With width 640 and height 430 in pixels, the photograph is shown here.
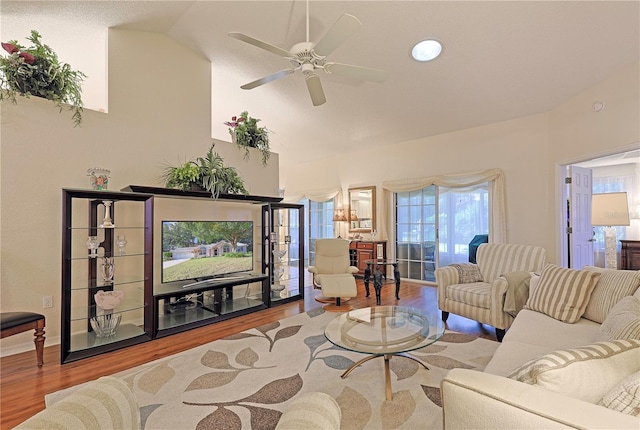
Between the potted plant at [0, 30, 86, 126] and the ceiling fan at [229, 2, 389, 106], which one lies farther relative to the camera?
the potted plant at [0, 30, 86, 126]

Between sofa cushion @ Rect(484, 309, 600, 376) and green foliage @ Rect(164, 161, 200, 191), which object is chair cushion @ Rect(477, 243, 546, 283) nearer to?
sofa cushion @ Rect(484, 309, 600, 376)

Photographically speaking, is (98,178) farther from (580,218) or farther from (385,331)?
(580,218)

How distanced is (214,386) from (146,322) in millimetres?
1454

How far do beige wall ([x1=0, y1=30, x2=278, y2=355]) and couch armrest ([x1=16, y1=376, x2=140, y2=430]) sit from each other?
8.73 ft

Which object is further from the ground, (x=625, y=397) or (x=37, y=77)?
(x=37, y=77)

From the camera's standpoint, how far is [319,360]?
2.66 metres

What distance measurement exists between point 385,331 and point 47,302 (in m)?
3.31

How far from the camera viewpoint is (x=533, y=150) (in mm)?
→ 4797

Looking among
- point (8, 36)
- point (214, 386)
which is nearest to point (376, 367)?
point (214, 386)

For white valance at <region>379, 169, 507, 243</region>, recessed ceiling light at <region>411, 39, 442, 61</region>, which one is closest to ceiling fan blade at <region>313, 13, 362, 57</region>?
recessed ceiling light at <region>411, 39, 442, 61</region>

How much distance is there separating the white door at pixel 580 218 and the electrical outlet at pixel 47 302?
6499mm

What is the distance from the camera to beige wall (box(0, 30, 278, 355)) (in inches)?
115

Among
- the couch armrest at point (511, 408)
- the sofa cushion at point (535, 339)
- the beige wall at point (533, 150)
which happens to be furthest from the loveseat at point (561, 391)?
the beige wall at point (533, 150)

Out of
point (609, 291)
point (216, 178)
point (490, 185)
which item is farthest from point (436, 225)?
point (216, 178)
